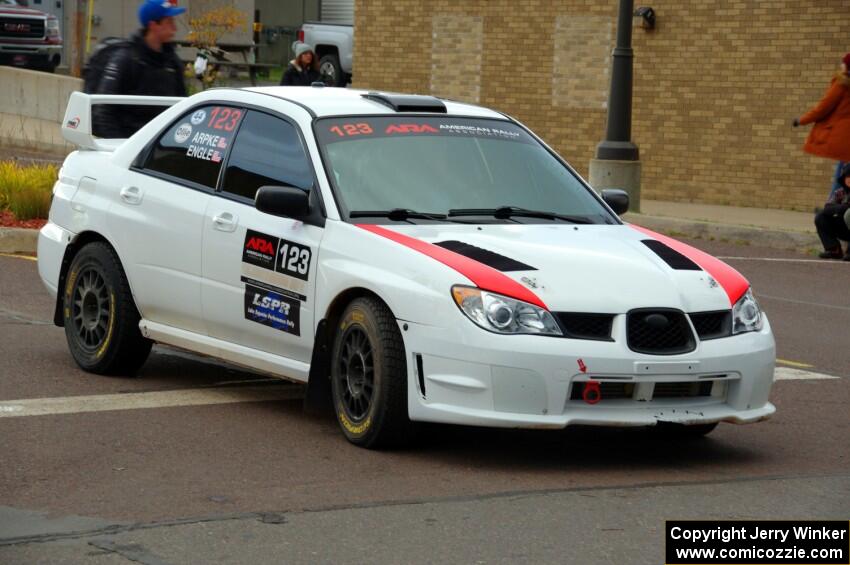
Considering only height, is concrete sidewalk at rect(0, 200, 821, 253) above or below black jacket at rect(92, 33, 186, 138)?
below

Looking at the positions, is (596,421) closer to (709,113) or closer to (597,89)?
(709,113)

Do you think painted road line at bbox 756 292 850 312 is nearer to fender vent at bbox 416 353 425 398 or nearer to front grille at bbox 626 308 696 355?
front grille at bbox 626 308 696 355

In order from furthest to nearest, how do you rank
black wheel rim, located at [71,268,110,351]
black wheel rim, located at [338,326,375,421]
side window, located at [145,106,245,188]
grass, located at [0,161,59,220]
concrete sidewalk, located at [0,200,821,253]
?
concrete sidewalk, located at [0,200,821,253], grass, located at [0,161,59,220], black wheel rim, located at [71,268,110,351], side window, located at [145,106,245,188], black wheel rim, located at [338,326,375,421]

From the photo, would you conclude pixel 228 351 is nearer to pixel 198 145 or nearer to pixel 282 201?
pixel 282 201

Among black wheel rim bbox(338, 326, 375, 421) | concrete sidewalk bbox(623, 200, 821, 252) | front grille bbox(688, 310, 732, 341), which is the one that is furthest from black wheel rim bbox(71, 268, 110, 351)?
concrete sidewalk bbox(623, 200, 821, 252)

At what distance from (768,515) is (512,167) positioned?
2.70 metres

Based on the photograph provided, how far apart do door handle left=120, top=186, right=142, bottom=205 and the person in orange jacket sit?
1055cm

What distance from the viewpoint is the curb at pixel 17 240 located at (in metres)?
13.9

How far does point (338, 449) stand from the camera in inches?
286

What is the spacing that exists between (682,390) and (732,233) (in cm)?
1079

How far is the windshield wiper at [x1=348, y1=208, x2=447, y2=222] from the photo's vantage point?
764 cm

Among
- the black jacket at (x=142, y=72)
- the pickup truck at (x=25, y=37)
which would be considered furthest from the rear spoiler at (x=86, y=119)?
the pickup truck at (x=25, y=37)

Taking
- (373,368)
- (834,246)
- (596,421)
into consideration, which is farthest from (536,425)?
(834,246)

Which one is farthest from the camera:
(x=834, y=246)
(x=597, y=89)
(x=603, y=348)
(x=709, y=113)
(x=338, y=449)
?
(x=597, y=89)
